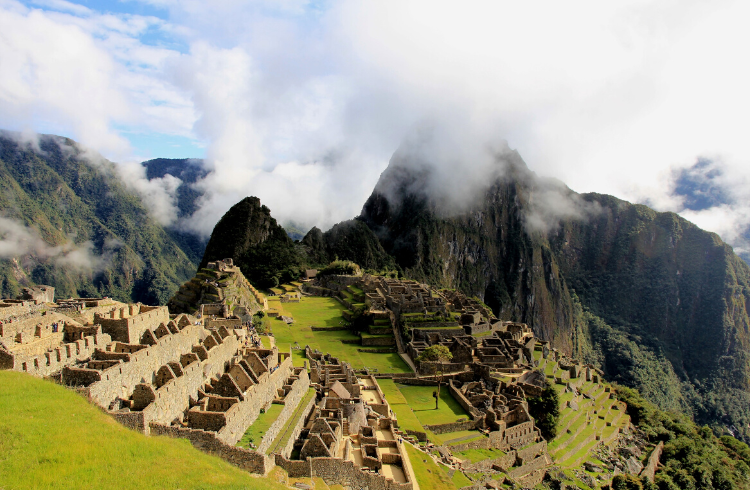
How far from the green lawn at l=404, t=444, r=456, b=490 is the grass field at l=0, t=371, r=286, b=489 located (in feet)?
35.9

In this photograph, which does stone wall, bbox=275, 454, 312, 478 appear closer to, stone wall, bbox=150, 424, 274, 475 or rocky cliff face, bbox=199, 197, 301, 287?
stone wall, bbox=150, 424, 274, 475

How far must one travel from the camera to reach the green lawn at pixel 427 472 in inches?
881

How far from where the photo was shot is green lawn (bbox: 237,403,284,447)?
17953 mm

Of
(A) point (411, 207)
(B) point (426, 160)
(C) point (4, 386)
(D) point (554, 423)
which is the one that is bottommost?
(D) point (554, 423)

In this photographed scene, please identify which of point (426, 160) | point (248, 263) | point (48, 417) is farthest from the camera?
point (426, 160)

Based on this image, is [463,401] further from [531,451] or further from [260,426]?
[260,426]

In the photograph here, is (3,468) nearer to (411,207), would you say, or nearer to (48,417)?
(48,417)

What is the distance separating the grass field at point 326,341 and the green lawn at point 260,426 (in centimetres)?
908

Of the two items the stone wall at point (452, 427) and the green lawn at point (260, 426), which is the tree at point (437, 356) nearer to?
the stone wall at point (452, 427)

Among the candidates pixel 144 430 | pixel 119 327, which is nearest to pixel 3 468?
pixel 144 430

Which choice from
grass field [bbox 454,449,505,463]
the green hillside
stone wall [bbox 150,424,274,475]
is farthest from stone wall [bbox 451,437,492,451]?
the green hillside

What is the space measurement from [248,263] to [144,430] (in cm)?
7744

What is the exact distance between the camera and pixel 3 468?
1016 cm

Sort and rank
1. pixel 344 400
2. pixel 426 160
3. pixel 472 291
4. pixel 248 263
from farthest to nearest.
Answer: pixel 426 160 → pixel 472 291 → pixel 248 263 → pixel 344 400
